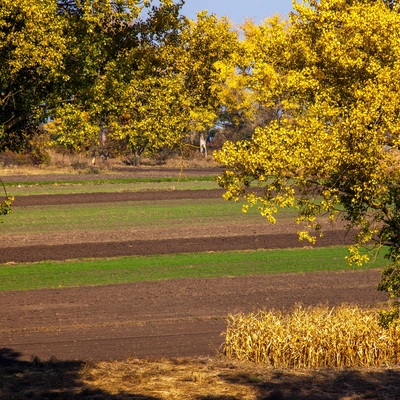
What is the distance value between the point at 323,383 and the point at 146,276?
14.0 meters

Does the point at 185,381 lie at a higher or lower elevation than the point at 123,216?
lower

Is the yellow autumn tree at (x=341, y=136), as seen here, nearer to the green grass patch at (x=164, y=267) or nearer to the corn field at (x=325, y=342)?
the corn field at (x=325, y=342)

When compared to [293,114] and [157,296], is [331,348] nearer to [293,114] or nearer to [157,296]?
[293,114]

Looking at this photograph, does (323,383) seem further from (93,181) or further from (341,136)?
(93,181)

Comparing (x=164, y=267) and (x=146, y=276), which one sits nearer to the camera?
(x=146, y=276)

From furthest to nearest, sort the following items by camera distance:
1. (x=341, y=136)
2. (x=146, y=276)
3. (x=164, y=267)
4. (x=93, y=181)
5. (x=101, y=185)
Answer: (x=93, y=181) → (x=101, y=185) → (x=164, y=267) → (x=146, y=276) → (x=341, y=136)

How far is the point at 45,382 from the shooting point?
56.7 ft

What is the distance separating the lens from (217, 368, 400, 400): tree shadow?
1641cm

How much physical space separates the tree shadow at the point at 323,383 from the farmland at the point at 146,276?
159 cm

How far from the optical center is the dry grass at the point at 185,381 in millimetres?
16406

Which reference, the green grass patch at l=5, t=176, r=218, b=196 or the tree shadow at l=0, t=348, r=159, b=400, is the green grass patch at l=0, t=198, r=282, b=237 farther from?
the tree shadow at l=0, t=348, r=159, b=400

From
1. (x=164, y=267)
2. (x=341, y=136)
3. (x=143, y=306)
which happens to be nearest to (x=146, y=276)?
(x=164, y=267)

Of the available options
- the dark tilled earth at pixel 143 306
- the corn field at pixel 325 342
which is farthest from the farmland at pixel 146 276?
the corn field at pixel 325 342

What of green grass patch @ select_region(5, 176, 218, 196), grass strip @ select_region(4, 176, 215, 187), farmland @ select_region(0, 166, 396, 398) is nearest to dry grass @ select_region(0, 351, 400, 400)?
farmland @ select_region(0, 166, 396, 398)
